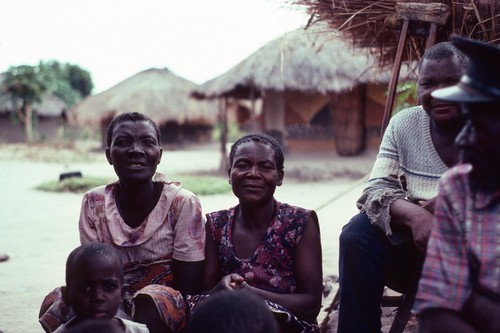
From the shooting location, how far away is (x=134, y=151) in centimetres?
275

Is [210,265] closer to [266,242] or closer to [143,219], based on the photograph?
[266,242]

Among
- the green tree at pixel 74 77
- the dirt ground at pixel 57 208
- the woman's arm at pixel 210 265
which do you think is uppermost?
the green tree at pixel 74 77

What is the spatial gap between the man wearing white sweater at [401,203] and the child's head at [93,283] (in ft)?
3.04

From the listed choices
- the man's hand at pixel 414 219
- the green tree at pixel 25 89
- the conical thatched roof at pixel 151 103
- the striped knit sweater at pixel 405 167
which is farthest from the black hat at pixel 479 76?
the green tree at pixel 25 89

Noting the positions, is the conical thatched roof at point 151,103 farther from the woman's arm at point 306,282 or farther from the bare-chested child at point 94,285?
the bare-chested child at point 94,285

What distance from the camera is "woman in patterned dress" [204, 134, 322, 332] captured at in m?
2.58

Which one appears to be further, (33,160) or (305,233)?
(33,160)

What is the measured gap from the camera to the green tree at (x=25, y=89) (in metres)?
29.7

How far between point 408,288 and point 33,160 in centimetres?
2134

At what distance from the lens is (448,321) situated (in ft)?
5.14

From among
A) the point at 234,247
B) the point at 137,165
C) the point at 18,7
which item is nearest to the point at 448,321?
the point at 234,247

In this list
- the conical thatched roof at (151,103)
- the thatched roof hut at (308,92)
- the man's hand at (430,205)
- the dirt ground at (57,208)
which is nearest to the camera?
the man's hand at (430,205)

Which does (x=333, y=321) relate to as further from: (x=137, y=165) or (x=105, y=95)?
(x=105, y=95)

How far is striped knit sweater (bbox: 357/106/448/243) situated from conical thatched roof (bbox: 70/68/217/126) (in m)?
22.0
